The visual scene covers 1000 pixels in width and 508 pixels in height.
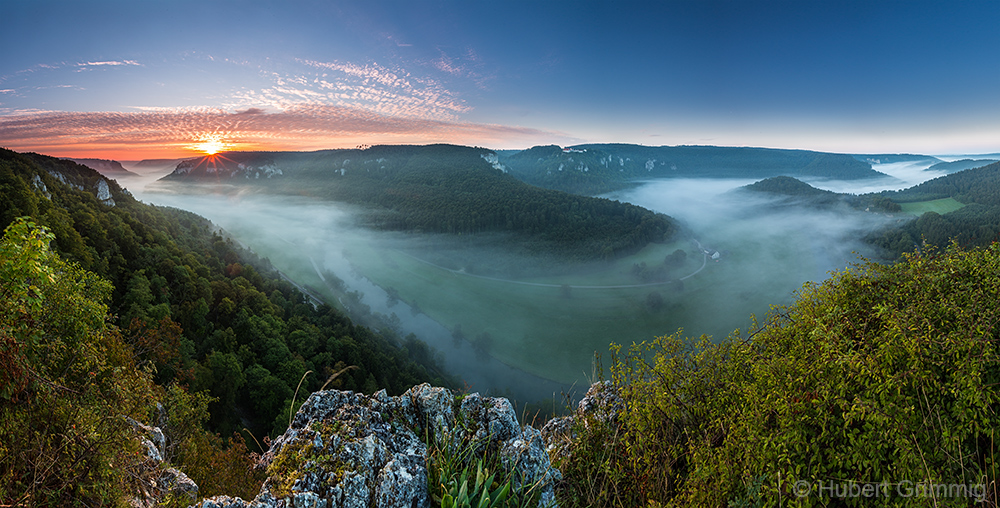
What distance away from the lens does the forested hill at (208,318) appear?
33.5 metres

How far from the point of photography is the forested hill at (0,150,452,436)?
33500 mm

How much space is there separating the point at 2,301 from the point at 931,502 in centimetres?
1564

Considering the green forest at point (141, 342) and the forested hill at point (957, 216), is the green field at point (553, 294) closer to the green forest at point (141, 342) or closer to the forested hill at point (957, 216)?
the green forest at point (141, 342)


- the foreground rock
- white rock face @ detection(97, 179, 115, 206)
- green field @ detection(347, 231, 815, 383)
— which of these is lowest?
green field @ detection(347, 231, 815, 383)

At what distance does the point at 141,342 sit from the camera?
1905 cm

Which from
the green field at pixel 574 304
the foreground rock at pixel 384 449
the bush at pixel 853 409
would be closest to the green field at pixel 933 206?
the green field at pixel 574 304

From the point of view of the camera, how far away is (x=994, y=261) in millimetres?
6590

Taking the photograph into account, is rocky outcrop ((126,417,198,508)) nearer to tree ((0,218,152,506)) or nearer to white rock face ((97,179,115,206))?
tree ((0,218,152,506))

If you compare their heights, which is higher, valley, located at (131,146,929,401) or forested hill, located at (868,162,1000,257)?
forested hill, located at (868,162,1000,257)

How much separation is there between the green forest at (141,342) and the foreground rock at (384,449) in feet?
3.94

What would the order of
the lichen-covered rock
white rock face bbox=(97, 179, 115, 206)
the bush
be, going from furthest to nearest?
white rock face bbox=(97, 179, 115, 206), the lichen-covered rock, the bush

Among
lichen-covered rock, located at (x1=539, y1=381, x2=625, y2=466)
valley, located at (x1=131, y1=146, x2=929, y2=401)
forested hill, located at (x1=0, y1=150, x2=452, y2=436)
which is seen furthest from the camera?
valley, located at (x1=131, y1=146, x2=929, y2=401)

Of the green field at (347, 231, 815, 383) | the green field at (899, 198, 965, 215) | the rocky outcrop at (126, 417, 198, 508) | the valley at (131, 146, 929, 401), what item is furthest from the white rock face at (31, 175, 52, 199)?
the green field at (899, 198, 965, 215)

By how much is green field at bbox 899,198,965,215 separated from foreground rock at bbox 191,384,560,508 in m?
223
